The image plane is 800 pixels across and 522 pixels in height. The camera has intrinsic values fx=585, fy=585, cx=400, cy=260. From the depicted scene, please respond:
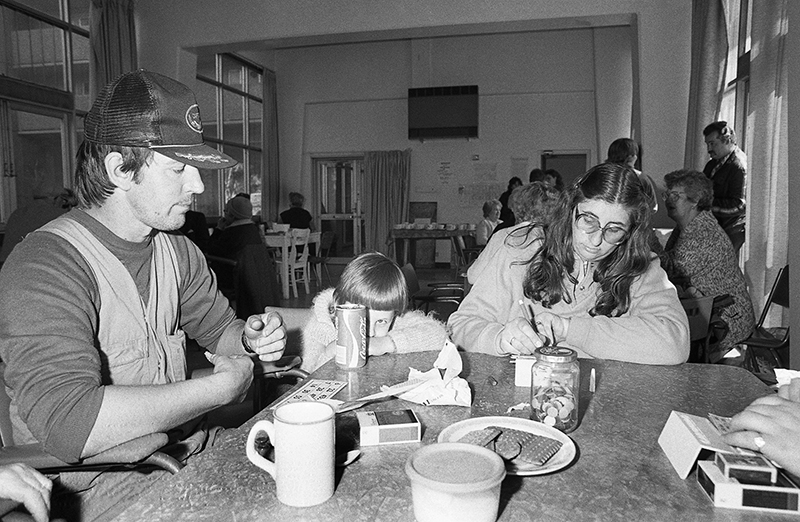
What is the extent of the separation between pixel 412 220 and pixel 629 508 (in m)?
10.6

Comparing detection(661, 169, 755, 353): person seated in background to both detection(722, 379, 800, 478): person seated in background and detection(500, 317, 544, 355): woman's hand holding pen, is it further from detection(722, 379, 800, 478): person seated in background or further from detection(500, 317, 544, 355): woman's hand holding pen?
detection(722, 379, 800, 478): person seated in background

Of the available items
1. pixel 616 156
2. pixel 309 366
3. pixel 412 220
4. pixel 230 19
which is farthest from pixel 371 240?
pixel 309 366

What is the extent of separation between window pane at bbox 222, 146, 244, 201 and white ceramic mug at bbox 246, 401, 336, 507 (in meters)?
9.99

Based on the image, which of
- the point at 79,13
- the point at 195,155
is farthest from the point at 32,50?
the point at 195,155

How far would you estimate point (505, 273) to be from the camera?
1789 millimetres

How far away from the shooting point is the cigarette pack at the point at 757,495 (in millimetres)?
740

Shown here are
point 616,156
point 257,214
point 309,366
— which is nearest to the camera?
point 309,366

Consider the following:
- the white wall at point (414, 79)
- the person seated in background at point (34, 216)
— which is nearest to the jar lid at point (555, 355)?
the person seated in background at point (34, 216)

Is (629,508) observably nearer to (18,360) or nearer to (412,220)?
(18,360)

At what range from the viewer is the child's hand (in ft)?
5.55

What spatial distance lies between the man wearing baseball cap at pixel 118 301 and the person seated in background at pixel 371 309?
405 millimetres

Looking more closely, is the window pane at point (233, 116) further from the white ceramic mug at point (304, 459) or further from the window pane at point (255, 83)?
the white ceramic mug at point (304, 459)

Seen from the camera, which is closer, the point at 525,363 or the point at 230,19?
the point at 525,363

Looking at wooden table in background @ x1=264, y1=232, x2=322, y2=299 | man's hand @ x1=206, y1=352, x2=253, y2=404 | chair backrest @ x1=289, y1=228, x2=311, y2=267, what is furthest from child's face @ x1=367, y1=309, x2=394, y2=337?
chair backrest @ x1=289, y1=228, x2=311, y2=267
